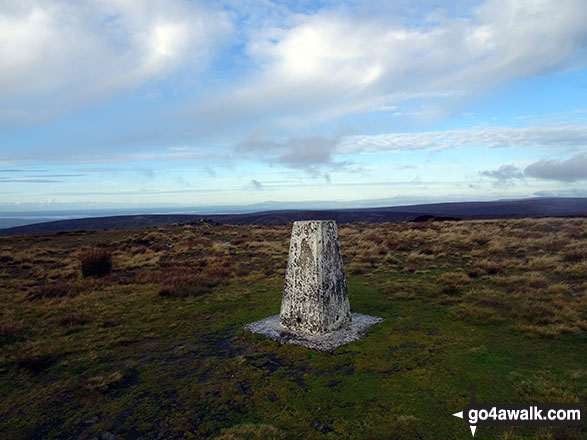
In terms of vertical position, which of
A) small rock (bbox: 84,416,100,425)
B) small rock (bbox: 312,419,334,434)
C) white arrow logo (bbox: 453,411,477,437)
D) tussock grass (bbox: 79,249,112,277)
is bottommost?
small rock (bbox: 84,416,100,425)

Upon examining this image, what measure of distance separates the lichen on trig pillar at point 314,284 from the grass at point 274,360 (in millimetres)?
627

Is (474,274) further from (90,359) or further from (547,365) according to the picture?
(90,359)

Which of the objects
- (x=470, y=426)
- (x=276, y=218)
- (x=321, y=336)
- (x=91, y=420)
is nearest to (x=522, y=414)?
(x=470, y=426)

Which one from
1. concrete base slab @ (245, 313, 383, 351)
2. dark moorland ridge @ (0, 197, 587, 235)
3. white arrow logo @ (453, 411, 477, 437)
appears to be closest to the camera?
white arrow logo @ (453, 411, 477, 437)

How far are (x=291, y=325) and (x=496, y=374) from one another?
3.43 metres

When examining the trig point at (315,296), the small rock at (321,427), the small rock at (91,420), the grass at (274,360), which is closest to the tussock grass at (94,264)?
the grass at (274,360)

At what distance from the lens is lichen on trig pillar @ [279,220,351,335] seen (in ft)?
19.6

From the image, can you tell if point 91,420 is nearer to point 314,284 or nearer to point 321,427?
point 321,427

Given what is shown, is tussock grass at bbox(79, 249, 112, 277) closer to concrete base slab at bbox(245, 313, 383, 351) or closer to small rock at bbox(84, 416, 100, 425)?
concrete base slab at bbox(245, 313, 383, 351)

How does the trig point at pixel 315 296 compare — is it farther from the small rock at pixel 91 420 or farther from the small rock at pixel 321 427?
the small rock at pixel 91 420

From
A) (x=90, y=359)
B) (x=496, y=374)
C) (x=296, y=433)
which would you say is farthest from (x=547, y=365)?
(x=90, y=359)

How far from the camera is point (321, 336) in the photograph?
5.96 m

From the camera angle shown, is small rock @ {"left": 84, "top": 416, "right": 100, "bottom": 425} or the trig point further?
the trig point

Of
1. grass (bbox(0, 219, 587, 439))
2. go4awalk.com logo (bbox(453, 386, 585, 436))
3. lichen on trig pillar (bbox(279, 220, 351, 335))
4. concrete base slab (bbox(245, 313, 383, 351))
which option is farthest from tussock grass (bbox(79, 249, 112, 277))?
go4awalk.com logo (bbox(453, 386, 585, 436))
